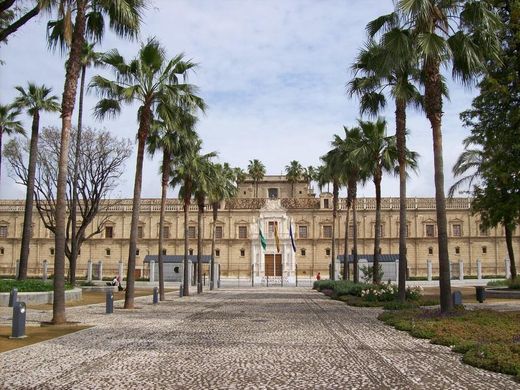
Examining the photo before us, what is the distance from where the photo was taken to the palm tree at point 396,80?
17.3 meters

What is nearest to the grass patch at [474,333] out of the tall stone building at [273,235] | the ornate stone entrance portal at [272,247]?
the ornate stone entrance portal at [272,247]

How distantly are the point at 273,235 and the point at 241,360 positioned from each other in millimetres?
63330

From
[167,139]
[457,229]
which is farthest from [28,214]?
[457,229]

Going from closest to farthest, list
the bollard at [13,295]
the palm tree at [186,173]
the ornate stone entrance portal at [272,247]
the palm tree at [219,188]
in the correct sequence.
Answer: the bollard at [13,295], the palm tree at [186,173], the palm tree at [219,188], the ornate stone entrance portal at [272,247]

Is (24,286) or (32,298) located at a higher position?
(24,286)

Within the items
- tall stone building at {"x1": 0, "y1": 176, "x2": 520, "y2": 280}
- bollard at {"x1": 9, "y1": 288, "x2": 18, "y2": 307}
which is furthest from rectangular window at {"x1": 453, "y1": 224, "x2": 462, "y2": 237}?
bollard at {"x1": 9, "y1": 288, "x2": 18, "y2": 307}

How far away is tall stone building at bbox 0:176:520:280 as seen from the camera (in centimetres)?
7262

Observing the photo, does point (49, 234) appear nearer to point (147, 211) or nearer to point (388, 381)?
point (147, 211)

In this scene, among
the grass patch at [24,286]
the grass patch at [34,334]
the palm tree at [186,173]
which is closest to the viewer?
the grass patch at [34,334]

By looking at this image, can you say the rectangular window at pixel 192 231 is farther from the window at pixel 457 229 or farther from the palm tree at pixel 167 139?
the palm tree at pixel 167 139

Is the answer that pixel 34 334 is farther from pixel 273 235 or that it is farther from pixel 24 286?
pixel 273 235

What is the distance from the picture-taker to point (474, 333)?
1295cm

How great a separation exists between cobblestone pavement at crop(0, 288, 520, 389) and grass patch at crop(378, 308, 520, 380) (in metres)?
0.27

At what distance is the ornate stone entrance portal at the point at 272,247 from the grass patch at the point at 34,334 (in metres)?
56.1
